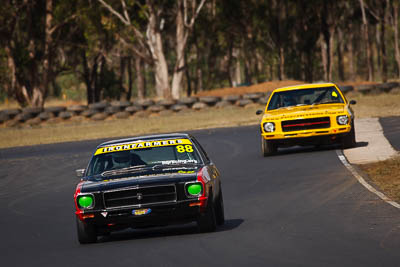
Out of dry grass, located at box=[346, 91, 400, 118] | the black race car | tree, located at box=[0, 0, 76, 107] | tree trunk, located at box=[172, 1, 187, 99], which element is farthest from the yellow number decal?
tree, located at box=[0, 0, 76, 107]

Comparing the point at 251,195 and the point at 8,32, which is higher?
the point at 8,32

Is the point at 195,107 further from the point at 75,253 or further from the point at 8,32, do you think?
the point at 75,253

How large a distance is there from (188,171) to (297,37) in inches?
2422

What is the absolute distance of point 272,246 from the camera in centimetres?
888

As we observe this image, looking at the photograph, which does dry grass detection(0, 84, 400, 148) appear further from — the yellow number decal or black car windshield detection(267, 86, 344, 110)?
the yellow number decal

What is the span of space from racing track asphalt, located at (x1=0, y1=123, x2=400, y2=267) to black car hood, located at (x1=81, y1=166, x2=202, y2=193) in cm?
66

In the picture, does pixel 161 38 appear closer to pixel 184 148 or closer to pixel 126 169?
pixel 184 148

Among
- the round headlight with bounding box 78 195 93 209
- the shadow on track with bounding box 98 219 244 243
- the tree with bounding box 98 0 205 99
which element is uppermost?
the tree with bounding box 98 0 205 99

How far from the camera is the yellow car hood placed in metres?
19.8

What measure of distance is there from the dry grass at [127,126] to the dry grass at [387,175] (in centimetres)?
1784

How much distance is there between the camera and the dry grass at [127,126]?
116ft

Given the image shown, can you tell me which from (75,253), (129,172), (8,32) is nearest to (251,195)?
(129,172)

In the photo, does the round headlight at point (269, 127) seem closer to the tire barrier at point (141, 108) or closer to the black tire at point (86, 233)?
the black tire at point (86, 233)

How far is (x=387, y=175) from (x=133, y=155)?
599 centimetres
